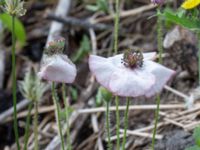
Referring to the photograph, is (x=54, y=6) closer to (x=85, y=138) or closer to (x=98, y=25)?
(x=98, y=25)

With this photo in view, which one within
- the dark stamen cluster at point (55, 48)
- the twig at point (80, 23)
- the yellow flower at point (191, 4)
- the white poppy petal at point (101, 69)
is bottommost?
the white poppy petal at point (101, 69)

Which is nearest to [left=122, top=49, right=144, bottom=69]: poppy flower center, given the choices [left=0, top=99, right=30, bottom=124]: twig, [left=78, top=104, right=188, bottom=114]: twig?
[left=78, top=104, right=188, bottom=114]: twig

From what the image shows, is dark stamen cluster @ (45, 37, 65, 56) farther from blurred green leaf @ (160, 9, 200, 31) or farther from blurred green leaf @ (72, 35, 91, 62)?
blurred green leaf @ (72, 35, 91, 62)

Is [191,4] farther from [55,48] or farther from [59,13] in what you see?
[59,13]

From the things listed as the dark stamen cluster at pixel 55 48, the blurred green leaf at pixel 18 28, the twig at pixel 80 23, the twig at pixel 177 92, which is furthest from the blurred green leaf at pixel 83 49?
the dark stamen cluster at pixel 55 48

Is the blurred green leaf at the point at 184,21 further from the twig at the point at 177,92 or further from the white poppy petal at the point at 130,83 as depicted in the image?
the twig at the point at 177,92

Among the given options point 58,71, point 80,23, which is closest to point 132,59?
point 58,71
